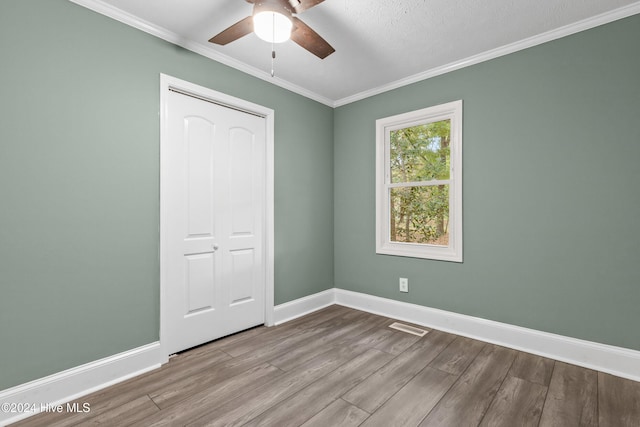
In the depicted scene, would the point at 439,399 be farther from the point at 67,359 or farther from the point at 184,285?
the point at 67,359

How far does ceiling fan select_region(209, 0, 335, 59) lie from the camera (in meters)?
1.73

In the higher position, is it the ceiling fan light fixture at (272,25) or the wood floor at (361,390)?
the ceiling fan light fixture at (272,25)

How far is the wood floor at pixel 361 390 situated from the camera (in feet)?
5.65

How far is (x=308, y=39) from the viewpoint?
79.2 inches

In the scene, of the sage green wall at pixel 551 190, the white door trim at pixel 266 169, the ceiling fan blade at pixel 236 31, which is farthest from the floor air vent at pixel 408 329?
the ceiling fan blade at pixel 236 31

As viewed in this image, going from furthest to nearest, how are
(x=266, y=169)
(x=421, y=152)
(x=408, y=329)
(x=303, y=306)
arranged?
(x=303, y=306), (x=421, y=152), (x=266, y=169), (x=408, y=329)

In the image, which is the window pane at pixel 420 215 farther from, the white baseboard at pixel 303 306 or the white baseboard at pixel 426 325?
the white baseboard at pixel 303 306

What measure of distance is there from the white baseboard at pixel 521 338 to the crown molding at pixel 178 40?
2655mm

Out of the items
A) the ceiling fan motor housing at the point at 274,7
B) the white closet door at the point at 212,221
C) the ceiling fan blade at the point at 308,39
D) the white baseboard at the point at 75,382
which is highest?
the ceiling fan motor housing at the point at 274,7

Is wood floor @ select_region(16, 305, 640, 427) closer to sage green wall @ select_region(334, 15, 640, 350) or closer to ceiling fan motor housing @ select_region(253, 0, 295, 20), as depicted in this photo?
sage green wall @ select_region(334, 15, 640, 350)

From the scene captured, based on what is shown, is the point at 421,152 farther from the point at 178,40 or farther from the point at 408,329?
the point at 178,40

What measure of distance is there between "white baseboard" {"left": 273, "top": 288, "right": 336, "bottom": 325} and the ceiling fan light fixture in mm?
2505

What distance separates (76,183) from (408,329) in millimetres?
3034

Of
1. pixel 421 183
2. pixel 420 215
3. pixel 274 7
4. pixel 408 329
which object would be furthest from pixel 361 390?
pixel 274 7
